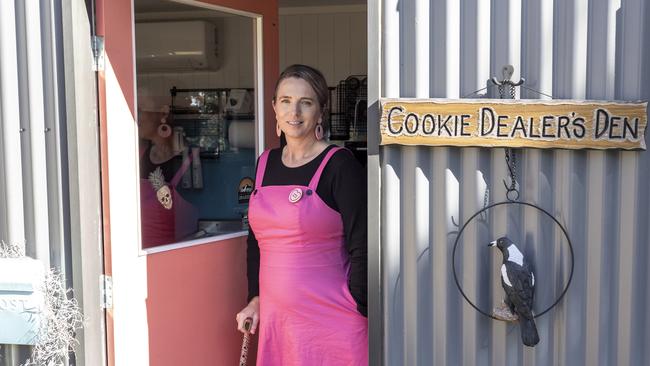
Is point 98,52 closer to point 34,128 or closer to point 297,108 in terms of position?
point 34,128

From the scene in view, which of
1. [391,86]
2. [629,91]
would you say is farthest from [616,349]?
[391,86]

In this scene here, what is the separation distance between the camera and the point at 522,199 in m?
2.20

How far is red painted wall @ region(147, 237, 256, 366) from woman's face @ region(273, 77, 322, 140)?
0.72m

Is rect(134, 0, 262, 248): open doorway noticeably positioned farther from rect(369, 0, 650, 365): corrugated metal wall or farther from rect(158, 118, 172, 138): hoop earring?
rect(369, 0, 650, 365): corrugated metal wall

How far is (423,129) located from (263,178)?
738 mm

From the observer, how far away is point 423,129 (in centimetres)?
220

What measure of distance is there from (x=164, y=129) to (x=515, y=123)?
158cm

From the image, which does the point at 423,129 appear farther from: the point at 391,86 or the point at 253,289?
the point at 253,289

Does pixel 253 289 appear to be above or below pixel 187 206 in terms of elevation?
below

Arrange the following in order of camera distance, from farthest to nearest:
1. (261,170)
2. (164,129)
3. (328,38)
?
1. (328,38)
2. (164,129)
3. (261,170)

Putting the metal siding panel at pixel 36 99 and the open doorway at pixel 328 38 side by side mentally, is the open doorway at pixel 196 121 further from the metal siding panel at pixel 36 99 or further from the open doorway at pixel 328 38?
the open doorway at pixel 328 38

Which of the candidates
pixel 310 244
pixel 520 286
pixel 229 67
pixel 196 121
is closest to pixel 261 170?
pixel 310 244

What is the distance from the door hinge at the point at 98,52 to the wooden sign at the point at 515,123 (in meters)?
1.09

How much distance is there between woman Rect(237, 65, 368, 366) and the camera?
2443 millimetres
